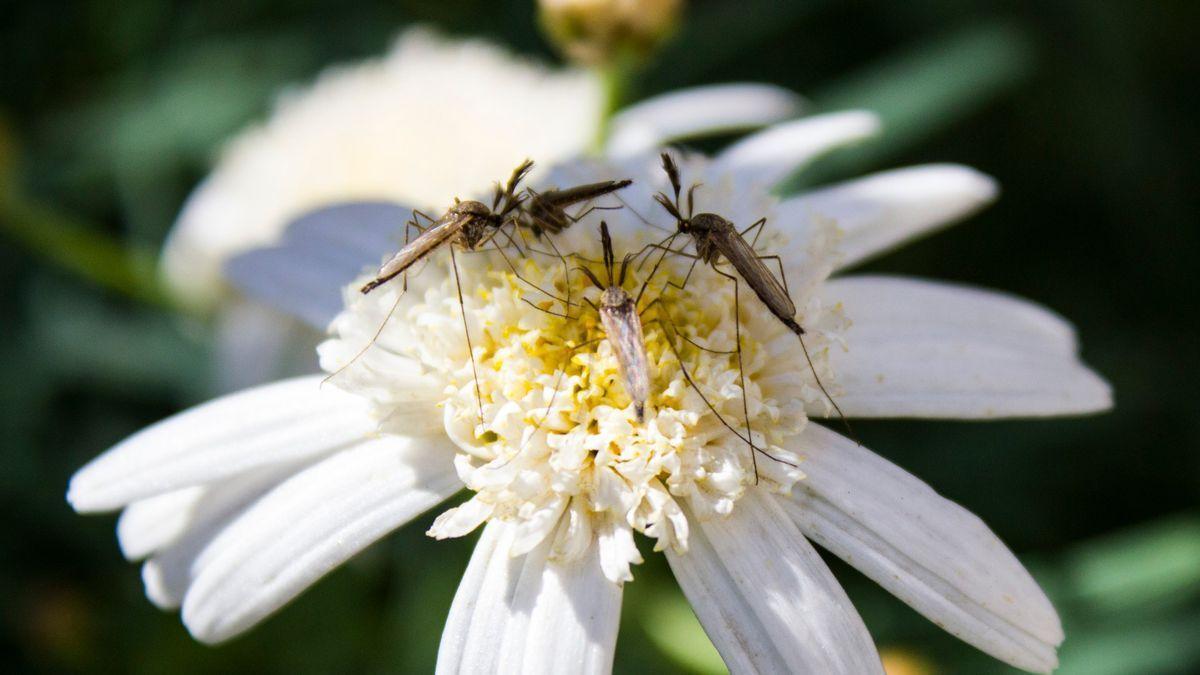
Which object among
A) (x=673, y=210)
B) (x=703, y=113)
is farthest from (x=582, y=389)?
(x=703, y=113)

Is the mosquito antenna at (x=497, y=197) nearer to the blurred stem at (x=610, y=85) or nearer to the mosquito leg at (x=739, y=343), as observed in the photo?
the mosquito leg at (x=739, y=343)

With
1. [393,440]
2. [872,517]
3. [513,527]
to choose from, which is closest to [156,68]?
[393,440]

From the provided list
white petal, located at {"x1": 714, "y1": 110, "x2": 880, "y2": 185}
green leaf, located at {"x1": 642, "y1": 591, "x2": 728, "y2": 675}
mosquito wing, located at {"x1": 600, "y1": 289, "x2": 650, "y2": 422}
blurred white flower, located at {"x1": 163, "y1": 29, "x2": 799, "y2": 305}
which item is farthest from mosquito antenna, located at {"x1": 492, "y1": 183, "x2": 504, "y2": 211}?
green leaf, located at {"x1": 642, "y1": 591, "x2": 728, "y2": 675}

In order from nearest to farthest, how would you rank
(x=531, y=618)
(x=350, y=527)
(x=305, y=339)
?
1. (x=531, y=618)
2. (x=350, y=527)
3. (x=305, y=339)

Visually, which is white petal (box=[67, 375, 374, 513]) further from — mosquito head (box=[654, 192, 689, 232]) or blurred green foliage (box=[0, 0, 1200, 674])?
blurred green foliage (box=[0, 0, 1200, 674])

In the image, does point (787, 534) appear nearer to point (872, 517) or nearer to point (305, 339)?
point (872, 517)

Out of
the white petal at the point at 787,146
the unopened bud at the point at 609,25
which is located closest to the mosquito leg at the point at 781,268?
the white petal at the point at 787,146
